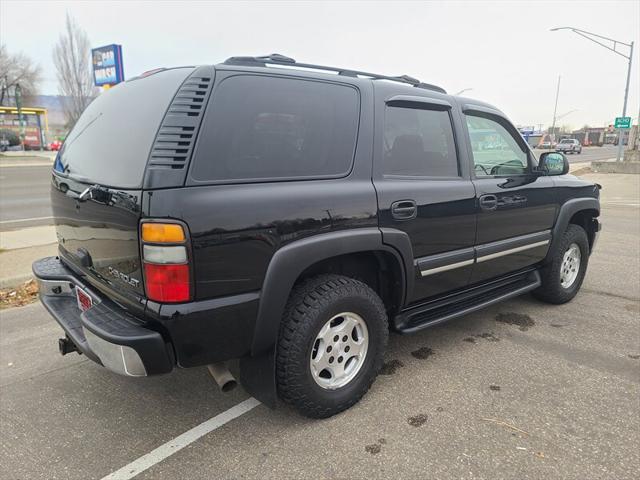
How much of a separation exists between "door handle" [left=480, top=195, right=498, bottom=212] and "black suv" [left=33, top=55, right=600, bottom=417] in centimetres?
1

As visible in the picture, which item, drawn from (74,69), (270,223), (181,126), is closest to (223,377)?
(270,223)

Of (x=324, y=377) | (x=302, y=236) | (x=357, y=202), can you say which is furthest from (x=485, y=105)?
(x=324, y=377)

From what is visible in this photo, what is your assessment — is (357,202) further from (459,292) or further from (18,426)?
(18,426)

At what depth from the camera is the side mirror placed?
157 inches

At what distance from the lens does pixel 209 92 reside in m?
2.27

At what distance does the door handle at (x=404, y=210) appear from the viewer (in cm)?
283

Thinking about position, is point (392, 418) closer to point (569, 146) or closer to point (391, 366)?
point (391, 366)

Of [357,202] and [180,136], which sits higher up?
[180,136]

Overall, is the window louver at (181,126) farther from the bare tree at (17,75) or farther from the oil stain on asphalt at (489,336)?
the bare tree at (17,75)

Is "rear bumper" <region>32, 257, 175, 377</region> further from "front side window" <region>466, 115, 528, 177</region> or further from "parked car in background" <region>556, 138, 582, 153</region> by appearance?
"parked car in background" <region>556, 138, 582, 153</region>

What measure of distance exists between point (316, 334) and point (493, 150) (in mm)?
2208

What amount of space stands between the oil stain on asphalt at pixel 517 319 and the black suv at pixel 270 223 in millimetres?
654

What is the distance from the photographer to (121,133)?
8.25 ft

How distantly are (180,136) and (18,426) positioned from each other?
6.30ft
